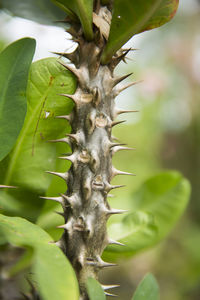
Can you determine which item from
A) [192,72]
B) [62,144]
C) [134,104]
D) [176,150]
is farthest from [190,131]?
[62,144]

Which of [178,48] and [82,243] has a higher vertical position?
[82,243]

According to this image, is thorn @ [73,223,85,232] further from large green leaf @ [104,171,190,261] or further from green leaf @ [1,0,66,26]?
green leaf @ [1,0,66,26]

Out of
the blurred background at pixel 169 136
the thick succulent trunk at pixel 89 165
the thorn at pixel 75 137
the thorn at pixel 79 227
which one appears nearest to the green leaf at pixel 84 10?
the thick succulent trunk at pixel 89 165

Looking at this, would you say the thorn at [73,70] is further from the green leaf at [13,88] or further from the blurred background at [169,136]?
the blurred background at [169,136]

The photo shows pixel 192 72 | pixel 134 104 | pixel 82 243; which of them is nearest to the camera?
pixel 82 243

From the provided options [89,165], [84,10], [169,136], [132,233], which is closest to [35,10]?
[84,10]

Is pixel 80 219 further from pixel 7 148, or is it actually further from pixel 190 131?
pixel 190 131
